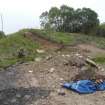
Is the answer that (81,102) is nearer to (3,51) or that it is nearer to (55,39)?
(3,51)

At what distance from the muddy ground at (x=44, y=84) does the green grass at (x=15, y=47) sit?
2.86 metres

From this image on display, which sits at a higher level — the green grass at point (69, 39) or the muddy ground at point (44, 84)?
the green grass at point (69, 39)

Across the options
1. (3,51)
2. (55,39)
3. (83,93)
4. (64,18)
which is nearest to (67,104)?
(83,93)

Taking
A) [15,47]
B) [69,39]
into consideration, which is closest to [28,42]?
[15,47]

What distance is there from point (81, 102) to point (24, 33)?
14.7 m

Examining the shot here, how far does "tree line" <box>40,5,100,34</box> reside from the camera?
3170 centimetres

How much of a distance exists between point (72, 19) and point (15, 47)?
1000 cm

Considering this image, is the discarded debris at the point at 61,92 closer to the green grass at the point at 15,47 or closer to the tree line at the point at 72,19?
the green grass at the point at 15,47

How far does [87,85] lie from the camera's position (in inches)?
518

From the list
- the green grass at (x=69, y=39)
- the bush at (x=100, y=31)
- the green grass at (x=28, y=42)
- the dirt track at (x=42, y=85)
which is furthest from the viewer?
the bush at (x=100, y=31)

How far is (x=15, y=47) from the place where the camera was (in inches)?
909

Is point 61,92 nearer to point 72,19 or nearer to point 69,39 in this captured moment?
point 69,39

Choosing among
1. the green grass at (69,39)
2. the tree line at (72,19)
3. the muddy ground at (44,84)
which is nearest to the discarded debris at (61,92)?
the muddy ground at (44,84)

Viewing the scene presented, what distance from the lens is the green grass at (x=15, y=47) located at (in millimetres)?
19062
